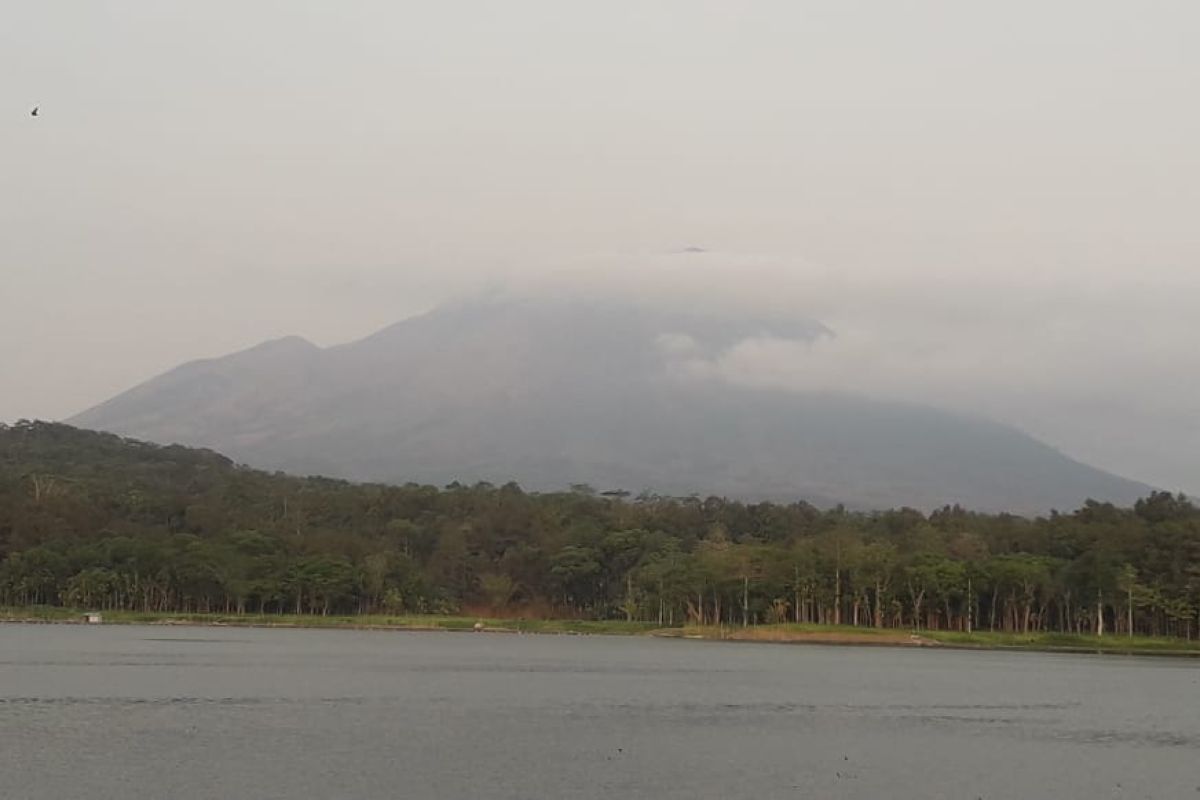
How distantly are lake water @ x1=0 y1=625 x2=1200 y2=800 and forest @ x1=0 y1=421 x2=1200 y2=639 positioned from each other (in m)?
25.4

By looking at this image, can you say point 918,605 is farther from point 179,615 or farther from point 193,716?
point 193,716

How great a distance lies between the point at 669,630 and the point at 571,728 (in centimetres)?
6746

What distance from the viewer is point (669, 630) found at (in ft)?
337

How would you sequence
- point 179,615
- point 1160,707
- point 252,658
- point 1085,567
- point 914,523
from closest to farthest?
point 1160,707
point 252,658
point 1085,567
point 179,615
point 914,523

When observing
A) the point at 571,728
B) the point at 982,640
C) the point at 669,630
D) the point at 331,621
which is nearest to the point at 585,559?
the point at 669,630

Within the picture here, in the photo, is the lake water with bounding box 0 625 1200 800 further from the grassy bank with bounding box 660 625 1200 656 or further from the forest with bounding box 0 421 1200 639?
the forest with bounding box 0 421 1200 639

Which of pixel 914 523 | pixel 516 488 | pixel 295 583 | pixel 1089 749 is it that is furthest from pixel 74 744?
pixel 516 488

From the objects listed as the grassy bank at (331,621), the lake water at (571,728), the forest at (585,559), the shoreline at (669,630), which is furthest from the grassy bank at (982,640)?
the lake water at (571,728)

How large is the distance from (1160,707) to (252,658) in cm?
3630

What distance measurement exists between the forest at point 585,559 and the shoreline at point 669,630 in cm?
224

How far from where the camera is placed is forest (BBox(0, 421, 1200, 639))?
299ft

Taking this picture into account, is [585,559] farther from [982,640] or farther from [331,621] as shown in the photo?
[982,640]

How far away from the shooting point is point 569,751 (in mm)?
31359

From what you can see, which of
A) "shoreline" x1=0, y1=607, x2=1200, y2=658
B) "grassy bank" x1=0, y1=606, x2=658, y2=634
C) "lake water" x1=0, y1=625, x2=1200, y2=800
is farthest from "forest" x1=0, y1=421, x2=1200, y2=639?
"lake water" x1=0, y1=625, x2=1200, y2=800
